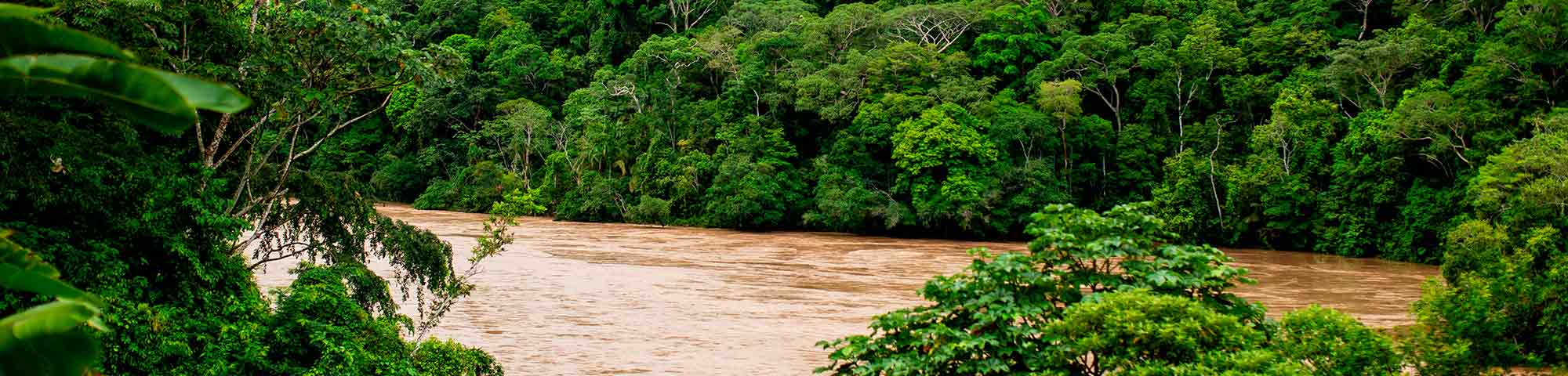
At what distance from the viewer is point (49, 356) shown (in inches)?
38.6

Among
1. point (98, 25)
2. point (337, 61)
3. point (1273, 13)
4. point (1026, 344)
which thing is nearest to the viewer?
point (1026, 344)

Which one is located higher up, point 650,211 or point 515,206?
point 515,206

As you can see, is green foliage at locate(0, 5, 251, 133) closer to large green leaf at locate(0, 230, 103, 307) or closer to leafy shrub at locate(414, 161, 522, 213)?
large green leaf at locate(0, 230, 103, 307)

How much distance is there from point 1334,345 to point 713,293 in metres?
14.8

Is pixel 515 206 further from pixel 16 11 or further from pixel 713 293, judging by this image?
pixel 16 11

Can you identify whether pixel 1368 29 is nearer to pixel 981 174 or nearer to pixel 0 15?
pixel 981 174

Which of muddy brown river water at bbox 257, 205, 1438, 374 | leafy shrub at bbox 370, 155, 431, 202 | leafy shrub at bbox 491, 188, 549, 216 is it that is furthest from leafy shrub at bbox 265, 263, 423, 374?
leafy shrub at bbox 370, 155, 431, 202

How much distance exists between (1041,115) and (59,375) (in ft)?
117

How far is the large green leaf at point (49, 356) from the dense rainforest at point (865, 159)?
2 cm

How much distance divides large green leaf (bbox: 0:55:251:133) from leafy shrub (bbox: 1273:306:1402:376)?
19.4 ft

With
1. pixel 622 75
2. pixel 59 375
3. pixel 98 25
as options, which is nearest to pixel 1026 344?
pixel 59 375

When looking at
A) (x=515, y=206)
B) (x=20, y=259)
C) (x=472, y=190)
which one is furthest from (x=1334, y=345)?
(x=472, y=190)

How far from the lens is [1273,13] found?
38156 mm

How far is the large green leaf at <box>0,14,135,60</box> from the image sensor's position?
1.01m
